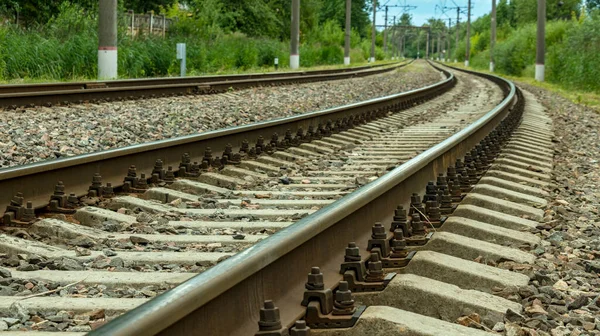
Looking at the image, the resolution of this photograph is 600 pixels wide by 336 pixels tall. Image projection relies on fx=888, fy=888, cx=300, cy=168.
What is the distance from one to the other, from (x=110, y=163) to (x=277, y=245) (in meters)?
3.05

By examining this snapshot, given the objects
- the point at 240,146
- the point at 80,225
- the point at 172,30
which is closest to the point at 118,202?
the point at 80,225

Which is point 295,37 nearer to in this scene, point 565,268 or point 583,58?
point 583,58

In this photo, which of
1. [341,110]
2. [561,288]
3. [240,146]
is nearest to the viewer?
[561,288]

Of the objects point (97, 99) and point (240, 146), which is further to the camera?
point (97, 99)

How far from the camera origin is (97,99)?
12.2m

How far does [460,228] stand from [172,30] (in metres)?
27.4

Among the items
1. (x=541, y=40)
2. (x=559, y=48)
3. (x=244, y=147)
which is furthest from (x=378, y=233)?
(x=559, y=48)

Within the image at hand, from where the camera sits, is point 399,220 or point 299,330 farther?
point 399,220

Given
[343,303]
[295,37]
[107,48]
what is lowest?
[343,303]

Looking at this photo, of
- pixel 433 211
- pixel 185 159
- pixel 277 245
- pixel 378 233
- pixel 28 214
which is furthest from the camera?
pixel 185 159

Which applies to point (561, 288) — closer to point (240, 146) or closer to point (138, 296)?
point (138, 296)

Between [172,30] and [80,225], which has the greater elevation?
[172,30]

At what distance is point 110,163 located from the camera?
5.88 m

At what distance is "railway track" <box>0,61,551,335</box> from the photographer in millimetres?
2886
